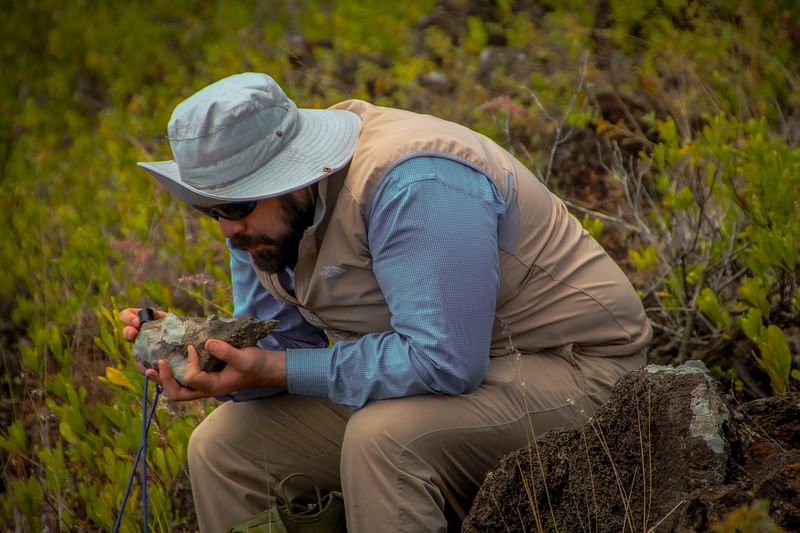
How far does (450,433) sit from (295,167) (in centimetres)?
82

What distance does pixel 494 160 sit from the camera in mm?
2924

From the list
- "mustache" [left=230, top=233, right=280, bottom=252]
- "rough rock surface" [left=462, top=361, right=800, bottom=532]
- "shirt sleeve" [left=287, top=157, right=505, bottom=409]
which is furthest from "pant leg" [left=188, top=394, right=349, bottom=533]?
"rough rock surface" [left=462, top=361, right=800, bottom=532]

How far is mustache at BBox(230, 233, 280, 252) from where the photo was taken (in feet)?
9.56

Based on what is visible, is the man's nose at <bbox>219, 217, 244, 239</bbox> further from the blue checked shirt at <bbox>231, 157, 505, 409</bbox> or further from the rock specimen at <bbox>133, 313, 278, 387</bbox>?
the blue checked shirt at <bbox>231, 157, 505, 409</bbox>

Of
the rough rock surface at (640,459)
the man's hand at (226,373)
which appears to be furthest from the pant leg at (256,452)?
the rough rock surface at (640,459)

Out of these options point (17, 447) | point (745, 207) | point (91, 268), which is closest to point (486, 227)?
point (745, 207)

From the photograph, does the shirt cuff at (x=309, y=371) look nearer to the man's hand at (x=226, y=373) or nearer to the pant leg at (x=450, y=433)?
the man's hand at (x=226, y=373)

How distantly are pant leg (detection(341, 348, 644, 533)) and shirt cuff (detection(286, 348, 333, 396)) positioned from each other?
0.15m

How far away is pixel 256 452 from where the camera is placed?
3.12 meters

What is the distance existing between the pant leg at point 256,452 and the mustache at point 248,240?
1.65ft

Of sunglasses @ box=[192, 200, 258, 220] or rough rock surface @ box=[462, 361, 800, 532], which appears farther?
sunglasses @ box=[192, 200, 258, 220]

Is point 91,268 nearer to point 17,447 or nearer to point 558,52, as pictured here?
point 17,447

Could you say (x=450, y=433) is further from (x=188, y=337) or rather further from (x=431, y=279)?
(x=188, y=337)

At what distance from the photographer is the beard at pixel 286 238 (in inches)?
114
